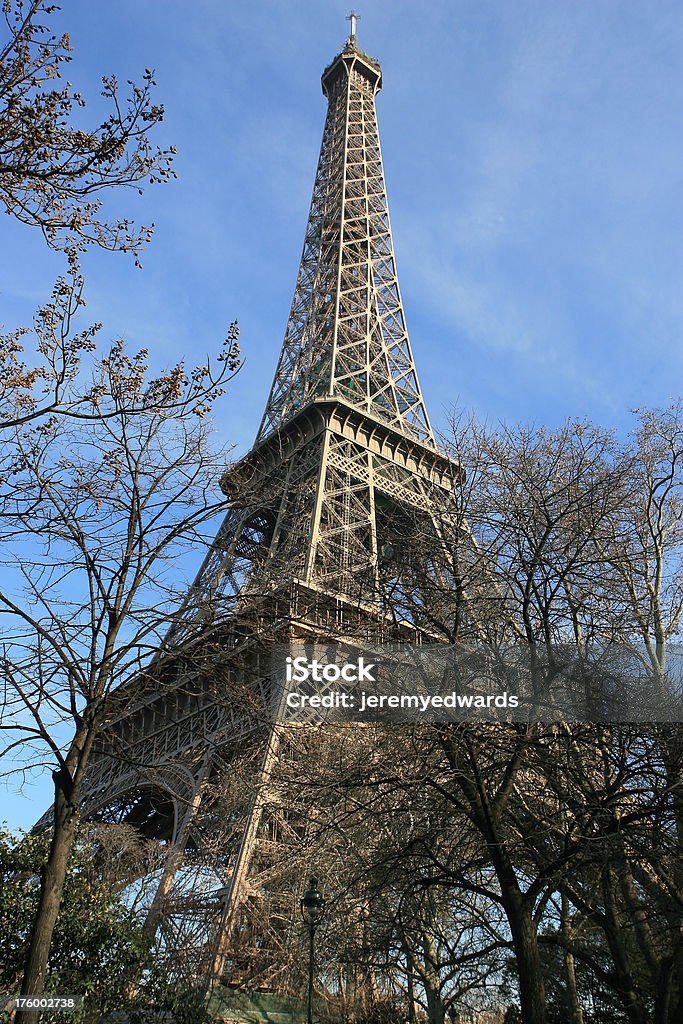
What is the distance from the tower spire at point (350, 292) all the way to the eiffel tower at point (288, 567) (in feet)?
0.42

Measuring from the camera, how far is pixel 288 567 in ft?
36.4

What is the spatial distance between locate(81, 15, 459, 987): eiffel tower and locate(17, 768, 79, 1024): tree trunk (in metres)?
0.69

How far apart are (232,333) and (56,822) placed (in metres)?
5.23

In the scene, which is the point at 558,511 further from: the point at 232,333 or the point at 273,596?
the point at 232,333

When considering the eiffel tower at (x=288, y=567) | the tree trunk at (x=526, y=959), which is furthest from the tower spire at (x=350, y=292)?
the tree trunk at (x=526, y=959)

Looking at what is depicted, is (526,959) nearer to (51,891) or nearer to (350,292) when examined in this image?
(51,891)

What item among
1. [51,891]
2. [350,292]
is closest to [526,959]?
[51,891]

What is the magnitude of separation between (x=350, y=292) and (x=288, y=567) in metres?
36.3

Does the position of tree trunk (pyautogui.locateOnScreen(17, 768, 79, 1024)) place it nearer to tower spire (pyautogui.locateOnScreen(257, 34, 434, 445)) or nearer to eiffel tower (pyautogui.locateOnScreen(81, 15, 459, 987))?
eiffel tower (pyautogui.locateOnScreen(81, 15, 459, 987))

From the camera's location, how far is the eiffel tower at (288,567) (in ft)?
33.4

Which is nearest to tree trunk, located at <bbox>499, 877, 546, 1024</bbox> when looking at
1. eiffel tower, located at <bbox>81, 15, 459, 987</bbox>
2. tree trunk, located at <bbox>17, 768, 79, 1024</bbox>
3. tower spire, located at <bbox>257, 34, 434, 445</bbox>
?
eiffel tower, located at <bbox>81, 15, 459, 987</bbox>

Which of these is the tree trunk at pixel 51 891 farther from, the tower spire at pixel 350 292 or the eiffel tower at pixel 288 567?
the tower spire at pixel 350 292

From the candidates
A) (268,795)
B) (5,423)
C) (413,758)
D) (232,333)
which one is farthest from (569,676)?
(268,795)

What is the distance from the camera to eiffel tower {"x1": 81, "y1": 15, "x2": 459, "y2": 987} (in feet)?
33.4
